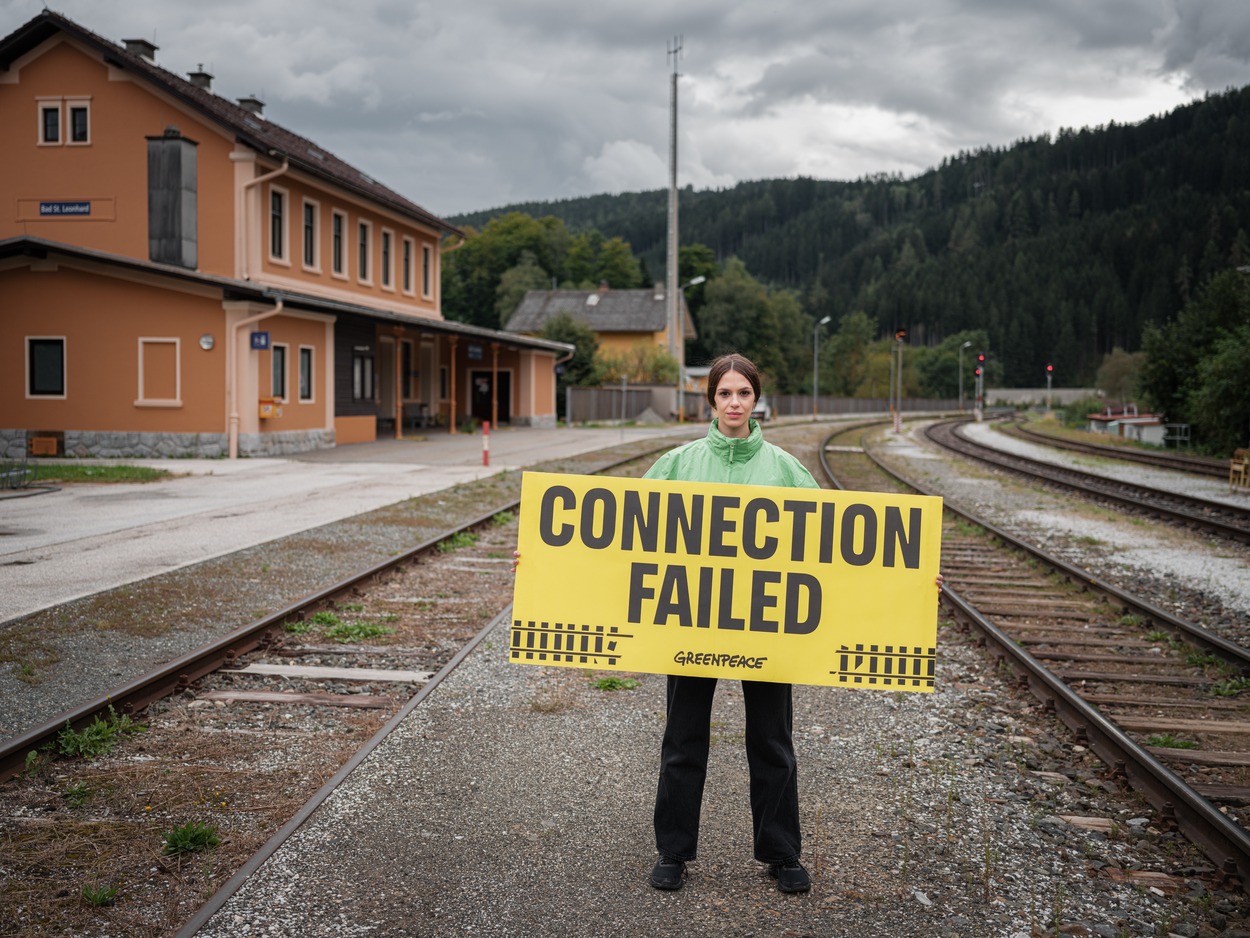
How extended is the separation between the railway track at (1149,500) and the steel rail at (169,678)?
1194 cm

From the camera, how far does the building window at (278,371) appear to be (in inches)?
1056

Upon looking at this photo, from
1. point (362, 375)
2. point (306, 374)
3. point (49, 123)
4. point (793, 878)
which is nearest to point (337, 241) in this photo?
point (362, 375)

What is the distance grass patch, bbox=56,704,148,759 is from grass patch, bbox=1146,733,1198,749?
5469 mm

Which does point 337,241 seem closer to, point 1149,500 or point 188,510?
point 188,510

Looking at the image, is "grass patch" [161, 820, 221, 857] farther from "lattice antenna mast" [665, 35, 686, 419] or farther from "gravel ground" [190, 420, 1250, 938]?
"lattice antenna mast" [665, 35, 686, 419]

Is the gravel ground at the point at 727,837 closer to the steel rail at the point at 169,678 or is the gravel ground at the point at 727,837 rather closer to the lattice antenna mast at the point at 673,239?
the steel rail at the point at 169,678

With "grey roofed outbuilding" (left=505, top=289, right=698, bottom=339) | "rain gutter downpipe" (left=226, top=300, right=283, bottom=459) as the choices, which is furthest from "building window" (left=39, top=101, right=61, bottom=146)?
"grey roofed outbuilding" (left=505, top=289, right=698, bottom=339)

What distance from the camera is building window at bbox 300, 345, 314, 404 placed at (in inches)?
1117

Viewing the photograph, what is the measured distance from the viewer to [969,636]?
332 inches

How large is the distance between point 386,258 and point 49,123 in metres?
11.4

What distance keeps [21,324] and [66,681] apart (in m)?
22.6

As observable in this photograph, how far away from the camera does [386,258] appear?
3828 centimetres

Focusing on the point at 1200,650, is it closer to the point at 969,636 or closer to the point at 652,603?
the point at 969,636

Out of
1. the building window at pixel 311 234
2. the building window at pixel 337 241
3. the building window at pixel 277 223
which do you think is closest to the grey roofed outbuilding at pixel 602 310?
the building window at pixel 337 241
